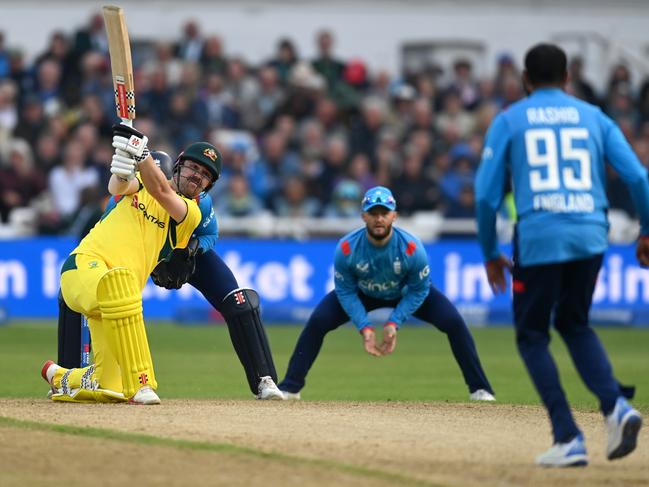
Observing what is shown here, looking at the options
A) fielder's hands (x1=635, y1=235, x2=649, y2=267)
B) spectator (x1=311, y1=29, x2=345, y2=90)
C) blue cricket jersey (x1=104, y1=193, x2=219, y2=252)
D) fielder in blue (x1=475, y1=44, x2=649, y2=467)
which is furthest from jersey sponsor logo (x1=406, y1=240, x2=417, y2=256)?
spectator (x1=311, y1=29, x2=345, y2=90)

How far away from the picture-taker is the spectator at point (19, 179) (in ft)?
72.6

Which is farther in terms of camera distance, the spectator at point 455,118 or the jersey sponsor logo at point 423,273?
the spectator at point 455,118

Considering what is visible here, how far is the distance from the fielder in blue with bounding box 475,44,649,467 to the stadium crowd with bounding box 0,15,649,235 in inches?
541

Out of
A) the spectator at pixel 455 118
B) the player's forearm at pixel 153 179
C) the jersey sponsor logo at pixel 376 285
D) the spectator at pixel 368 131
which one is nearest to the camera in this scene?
the player's forearm at pixel 153 179

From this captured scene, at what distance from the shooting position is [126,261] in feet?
34.6

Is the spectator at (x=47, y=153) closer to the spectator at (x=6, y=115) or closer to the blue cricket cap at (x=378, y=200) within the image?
the spectator at (x=6, y=115)

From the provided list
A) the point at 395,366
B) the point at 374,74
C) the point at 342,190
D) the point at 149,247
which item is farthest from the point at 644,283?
the point at 149,247

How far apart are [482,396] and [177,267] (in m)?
2.97

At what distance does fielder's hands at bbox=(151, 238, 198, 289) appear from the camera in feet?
36.2

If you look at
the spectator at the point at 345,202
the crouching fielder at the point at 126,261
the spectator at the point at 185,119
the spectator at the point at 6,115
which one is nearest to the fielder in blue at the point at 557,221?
the crouching fielder at the point at 126,261

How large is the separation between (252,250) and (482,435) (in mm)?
12460

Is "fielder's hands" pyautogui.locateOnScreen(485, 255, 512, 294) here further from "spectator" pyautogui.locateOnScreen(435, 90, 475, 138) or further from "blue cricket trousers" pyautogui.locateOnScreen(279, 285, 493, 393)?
"spectator" pyautogui.locateOnScreen(435, 90, 475, 138)

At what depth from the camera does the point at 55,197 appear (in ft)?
72.8

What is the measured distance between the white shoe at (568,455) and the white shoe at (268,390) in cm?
403
